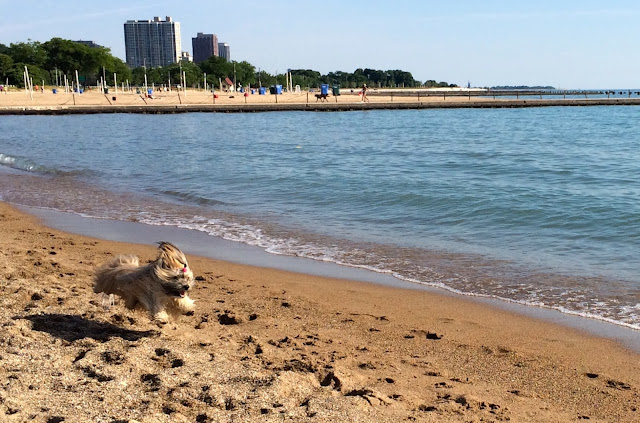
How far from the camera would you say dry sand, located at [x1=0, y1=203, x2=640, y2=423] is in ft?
12.9

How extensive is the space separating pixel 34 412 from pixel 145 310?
1.64 m

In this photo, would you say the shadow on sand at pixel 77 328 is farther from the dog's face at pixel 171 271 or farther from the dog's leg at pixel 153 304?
the dog's face at pixel 171 271

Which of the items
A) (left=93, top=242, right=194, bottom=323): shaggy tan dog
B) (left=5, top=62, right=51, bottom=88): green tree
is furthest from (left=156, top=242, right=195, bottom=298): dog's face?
(left=5, top=62, right=51, bottom=88): green tree

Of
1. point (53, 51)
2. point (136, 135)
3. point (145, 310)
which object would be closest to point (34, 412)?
point (145, 310)

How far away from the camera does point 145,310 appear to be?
518 cm

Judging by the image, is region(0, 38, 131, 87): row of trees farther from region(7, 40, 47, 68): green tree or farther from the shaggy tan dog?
the shaggy tan dog

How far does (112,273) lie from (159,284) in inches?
29.3

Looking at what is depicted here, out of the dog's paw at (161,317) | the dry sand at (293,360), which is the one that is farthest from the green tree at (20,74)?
the dog's paw at (161,317)

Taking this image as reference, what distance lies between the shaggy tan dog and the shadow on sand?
218mm

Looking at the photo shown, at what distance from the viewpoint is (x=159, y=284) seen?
16.4ft

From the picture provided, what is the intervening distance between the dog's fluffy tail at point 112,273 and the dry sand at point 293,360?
26 centimetres

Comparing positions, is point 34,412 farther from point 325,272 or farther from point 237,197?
point 237,197

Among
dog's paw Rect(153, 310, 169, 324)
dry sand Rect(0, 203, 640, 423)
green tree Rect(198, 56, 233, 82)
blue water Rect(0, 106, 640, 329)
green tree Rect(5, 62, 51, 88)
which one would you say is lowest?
blue water Rect(0, 106, 640, 329)

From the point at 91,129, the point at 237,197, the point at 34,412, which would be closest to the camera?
the point at 34,412
